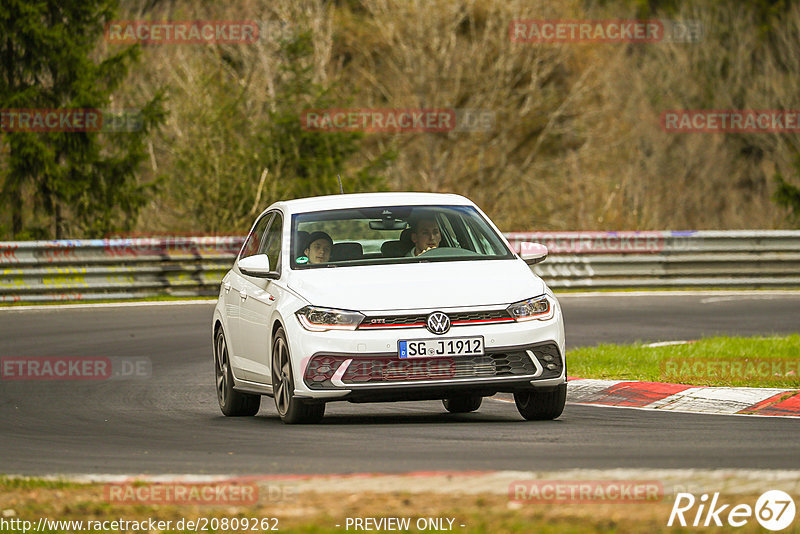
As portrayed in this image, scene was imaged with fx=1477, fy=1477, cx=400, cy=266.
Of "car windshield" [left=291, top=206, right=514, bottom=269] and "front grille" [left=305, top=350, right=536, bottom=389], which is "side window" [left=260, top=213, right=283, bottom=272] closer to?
"car windshield" [left=291, top=206, right=514, bottom=269]

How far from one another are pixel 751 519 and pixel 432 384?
378cm

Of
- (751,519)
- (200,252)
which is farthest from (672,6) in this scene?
(751,519)

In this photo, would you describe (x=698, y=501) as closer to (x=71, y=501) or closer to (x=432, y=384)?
(x=71, y=501)

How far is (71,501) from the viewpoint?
22.0 feet

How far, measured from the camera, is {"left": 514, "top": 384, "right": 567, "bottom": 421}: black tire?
10023 millimetres

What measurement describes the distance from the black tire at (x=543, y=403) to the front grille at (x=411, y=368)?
16.2 inches

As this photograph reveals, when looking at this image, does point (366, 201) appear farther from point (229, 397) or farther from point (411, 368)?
point (411, 368)

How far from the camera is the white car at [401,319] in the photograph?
946 centimetres

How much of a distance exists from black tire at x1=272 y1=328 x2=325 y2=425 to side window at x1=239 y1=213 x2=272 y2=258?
71.9 inches

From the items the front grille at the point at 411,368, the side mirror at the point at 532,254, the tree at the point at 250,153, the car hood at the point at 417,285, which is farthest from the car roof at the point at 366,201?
the tree at the point at 250,153

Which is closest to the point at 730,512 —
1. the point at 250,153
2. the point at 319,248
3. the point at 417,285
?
the point at 417,285

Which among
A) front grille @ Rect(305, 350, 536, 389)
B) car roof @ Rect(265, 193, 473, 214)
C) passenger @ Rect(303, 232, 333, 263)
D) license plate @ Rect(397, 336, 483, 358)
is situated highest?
car roof @ Rect(265, 193, 473, 214)

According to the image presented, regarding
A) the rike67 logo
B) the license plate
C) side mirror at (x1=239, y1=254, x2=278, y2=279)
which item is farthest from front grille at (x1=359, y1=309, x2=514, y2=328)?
the rike67 logo

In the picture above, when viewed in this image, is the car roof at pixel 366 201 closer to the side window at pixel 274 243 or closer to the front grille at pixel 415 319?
the side window at pixel 274 243
